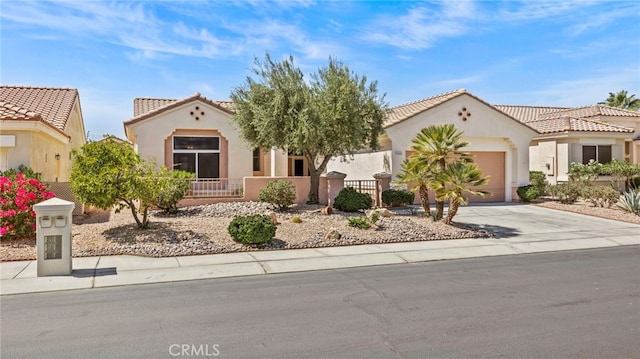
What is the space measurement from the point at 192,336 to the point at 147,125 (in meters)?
16.5

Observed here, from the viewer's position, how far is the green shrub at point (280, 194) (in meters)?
16.6

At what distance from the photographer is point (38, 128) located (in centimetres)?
1520

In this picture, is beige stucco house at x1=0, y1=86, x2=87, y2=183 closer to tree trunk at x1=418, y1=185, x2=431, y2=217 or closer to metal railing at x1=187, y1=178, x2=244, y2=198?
metal railing at x1=187, y1=178, x2=244, y2=198

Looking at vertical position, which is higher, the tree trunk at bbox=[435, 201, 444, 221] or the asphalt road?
the tree trunk at bbox=[435, 201, 444, 221]

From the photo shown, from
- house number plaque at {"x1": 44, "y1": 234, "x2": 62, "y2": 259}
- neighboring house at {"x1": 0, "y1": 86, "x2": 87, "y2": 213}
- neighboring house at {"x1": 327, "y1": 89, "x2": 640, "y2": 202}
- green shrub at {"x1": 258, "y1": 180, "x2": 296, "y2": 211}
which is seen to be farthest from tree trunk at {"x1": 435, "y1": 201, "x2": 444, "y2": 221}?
neighboring house at {"x1": 0, "y1": 86, "x2": 87, "y2": 213}

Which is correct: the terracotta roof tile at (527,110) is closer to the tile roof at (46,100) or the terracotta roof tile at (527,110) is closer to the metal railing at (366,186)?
the metal railing at (366,186)

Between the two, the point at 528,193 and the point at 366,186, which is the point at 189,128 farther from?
the point at 528,193

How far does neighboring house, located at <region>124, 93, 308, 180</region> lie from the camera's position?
811 inches

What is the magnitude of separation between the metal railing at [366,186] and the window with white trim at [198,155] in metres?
6.18

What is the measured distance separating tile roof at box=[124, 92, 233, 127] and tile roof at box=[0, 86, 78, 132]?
8.99 ft

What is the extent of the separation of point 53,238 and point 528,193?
20076 mm

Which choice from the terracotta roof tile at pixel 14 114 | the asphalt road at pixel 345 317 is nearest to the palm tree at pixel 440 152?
the asphalt road at pixel 345 317

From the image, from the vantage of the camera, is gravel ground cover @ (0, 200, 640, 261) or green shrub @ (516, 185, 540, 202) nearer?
gravel ground cover @ (0, 200, 640, 261)
